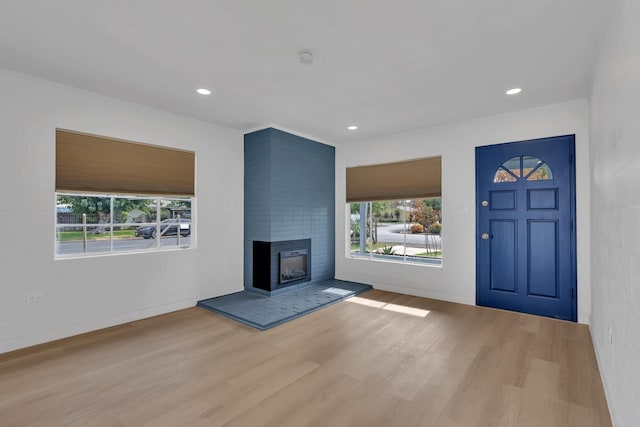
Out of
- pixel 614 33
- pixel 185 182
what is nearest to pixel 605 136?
pixel 614 33

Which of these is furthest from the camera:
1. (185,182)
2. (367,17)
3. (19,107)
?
(185,182)

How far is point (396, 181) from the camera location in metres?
5.09

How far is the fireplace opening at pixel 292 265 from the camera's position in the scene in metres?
4.82

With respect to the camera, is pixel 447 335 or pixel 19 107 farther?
pixel 447 335

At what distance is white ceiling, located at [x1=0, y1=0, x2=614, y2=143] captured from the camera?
2059 mm

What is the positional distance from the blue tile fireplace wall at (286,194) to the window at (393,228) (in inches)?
27.3

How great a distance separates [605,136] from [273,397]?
301 centimetres

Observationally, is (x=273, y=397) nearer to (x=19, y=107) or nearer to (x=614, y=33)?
(x=614, y=33)

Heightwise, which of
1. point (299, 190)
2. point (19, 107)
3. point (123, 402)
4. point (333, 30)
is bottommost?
point (123, 402)

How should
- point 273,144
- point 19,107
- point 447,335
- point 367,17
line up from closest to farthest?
point 367,17
point 19,107
point 447,335
point 273,144

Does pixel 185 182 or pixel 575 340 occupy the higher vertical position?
pixel 185 182

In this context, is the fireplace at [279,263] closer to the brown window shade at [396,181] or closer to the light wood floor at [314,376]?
the light wood floor at [314,376]

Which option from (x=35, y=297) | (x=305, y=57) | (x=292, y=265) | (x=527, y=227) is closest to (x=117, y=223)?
(x=35, y=297)

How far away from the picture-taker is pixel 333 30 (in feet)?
7.46
